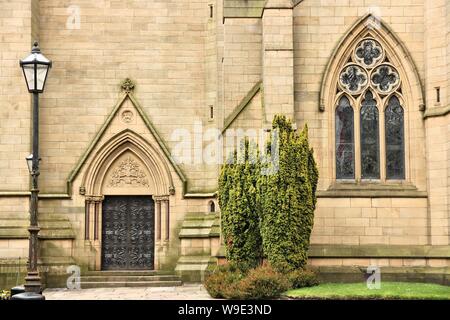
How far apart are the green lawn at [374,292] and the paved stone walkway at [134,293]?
7.98ft

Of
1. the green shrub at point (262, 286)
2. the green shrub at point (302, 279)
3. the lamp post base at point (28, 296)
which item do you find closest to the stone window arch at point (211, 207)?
the green shrub at point (302, 279)

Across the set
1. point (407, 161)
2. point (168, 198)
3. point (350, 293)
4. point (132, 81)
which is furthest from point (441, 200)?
point (132, 81)

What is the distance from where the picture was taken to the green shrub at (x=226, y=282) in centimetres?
1814

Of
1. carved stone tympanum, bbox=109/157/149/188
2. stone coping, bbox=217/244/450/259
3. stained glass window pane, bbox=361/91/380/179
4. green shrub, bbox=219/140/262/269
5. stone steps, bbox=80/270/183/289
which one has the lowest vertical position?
stone steps, bbox=80/270/183/289

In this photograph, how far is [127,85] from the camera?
2406 centimetres

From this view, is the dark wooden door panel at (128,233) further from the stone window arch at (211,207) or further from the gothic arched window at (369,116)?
the gothic arched window at (369,116)

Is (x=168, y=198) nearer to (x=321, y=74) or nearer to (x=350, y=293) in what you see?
(x=321, y=74)

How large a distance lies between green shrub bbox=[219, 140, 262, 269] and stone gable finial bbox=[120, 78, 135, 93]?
5141mm

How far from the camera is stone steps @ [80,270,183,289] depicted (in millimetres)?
22797

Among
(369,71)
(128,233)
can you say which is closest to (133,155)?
(128,233)

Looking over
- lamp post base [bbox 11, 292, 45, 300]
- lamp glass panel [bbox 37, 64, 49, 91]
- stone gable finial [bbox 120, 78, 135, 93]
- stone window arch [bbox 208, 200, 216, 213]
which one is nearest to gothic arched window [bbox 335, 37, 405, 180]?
stone window arch [bbox 208, 200, 216, 213]

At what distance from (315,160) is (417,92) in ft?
9.99

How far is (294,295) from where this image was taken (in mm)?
17594

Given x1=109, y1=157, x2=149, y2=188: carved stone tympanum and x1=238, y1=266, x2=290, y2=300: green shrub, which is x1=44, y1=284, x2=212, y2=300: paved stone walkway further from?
x1=109, y1=157, x2=149, y2=188: carved stone tympanum
